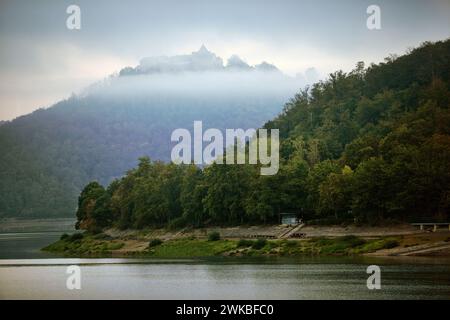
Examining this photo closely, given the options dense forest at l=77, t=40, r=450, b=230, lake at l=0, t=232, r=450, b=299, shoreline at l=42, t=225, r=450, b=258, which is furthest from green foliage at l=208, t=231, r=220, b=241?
lake at l=0, t=232, r=450, b=299

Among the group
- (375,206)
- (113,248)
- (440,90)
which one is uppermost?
(440,90)

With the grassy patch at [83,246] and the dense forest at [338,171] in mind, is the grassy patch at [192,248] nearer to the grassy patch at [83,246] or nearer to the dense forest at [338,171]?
the dense forest at [338,171]

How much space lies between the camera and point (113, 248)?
4104 inches

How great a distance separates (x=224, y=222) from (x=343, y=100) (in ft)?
153

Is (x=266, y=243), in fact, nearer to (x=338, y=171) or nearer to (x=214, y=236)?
(x=214, y=236)

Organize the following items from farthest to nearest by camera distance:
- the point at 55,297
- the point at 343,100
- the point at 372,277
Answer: the point at 343,100, the point at 372,277, the point at 55,297

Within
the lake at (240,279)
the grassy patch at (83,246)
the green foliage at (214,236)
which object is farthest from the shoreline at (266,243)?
the lake at (240,279)

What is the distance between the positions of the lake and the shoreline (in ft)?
13.9

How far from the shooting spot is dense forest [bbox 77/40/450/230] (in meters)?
83.5

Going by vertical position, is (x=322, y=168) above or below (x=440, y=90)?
below

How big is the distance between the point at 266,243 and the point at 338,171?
16.7 m

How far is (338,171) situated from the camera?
96.8 meters
